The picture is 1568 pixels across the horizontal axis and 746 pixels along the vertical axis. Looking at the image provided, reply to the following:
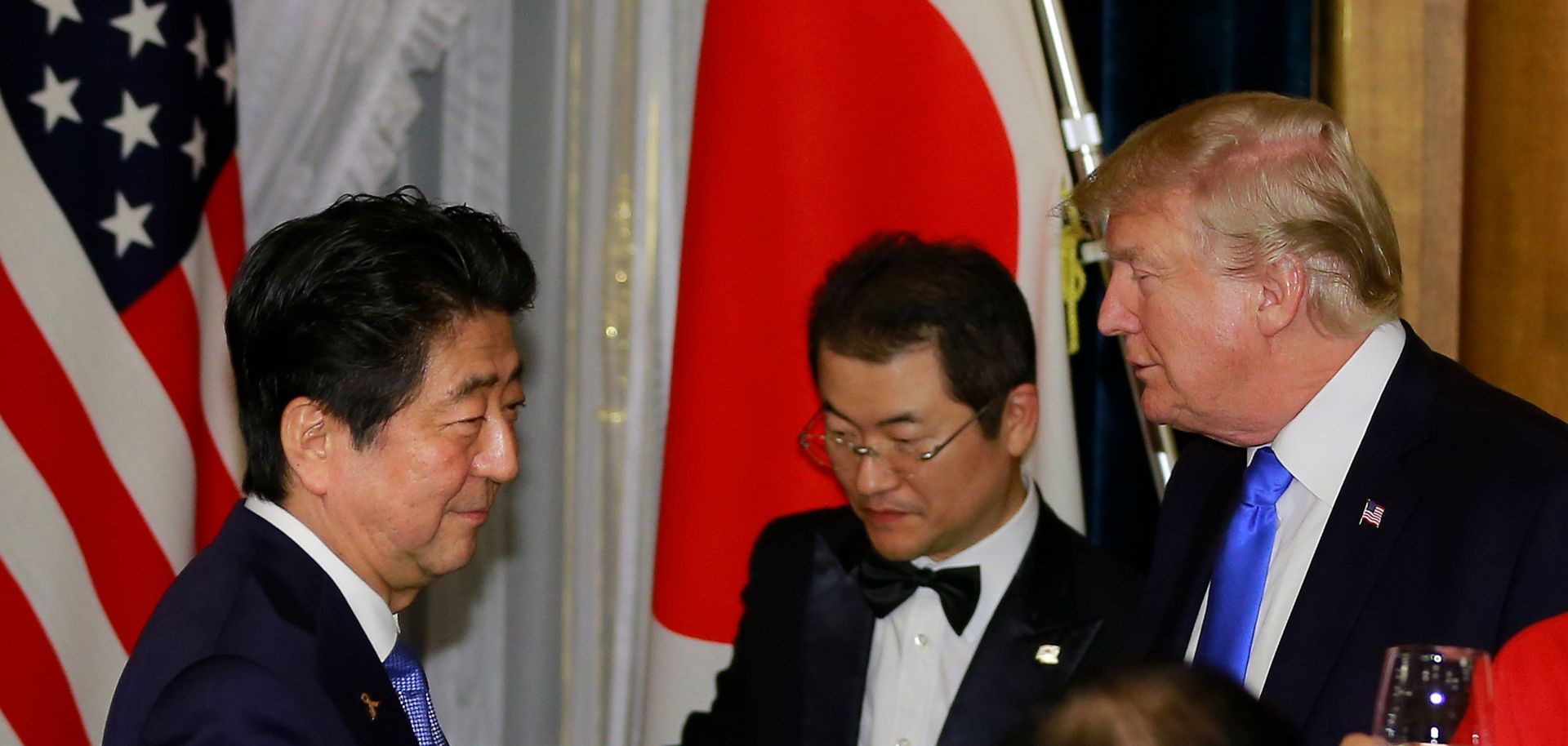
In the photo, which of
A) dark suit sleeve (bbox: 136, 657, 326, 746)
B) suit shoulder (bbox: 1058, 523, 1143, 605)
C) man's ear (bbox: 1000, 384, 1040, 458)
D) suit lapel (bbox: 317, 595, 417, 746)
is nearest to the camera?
dark suit sleeve (bbox: 136, 657, 326, 746)

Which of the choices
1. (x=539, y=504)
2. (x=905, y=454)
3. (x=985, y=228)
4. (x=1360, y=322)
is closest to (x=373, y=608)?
(x=905, y=454)

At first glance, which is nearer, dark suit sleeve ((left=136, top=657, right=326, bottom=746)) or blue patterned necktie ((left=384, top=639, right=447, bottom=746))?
dark suit sleeve ((left=136, top=657, right=326, bottom=746))

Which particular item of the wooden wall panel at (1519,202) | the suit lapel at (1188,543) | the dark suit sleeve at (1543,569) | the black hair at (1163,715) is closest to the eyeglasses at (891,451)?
the suit lapel at (1188,543)

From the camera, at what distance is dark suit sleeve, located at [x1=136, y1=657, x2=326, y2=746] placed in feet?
5.46

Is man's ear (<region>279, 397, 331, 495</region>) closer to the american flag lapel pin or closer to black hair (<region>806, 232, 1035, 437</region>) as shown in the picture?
black hair (<region>806, 232, 1035, 437</region>)

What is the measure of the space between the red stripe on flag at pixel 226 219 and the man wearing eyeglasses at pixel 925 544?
4.33 feet

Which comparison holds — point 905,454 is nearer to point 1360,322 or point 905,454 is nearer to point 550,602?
point 1360,322

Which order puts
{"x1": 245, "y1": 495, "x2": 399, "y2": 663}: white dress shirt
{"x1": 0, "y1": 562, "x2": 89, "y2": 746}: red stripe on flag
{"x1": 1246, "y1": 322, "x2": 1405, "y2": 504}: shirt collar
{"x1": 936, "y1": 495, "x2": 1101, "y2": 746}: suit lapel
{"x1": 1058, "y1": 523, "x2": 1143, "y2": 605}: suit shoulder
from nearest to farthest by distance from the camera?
{"x1": 245, "y1": 495, "x2": 399, "y2": 663}: white dress shirt, {"x1": 1246, "y1": 322, "x2": 1405, "y2": 504}: shirt collar, {"x1": 936, "y1": 495, "x2": 1101, "y2": 746}: suit lapel, {"x1": 1058, "y1": 523, "x2": 1143, "y2": 605}: suit shoulder, {"x1": 0, "y1": 562, "x2": 89, "y2": 746}: red stripe on flag

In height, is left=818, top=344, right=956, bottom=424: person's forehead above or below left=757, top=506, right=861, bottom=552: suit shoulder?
above

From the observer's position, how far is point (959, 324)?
2.89 metres

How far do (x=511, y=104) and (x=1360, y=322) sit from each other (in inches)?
105

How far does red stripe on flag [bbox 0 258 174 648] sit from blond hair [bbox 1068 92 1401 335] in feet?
7.05

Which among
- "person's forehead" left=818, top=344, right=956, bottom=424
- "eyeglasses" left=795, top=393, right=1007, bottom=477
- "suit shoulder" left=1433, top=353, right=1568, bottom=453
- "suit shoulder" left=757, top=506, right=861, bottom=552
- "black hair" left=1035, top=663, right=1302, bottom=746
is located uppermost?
"black hair" left=1035, top=663, right=1302, bottom=746

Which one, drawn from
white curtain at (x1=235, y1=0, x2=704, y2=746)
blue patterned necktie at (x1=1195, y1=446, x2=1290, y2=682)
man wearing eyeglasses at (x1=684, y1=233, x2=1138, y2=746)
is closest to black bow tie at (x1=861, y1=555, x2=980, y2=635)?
man wearing eyeglasses at (x1=684, y1=233, x2=1138, y2=746)
